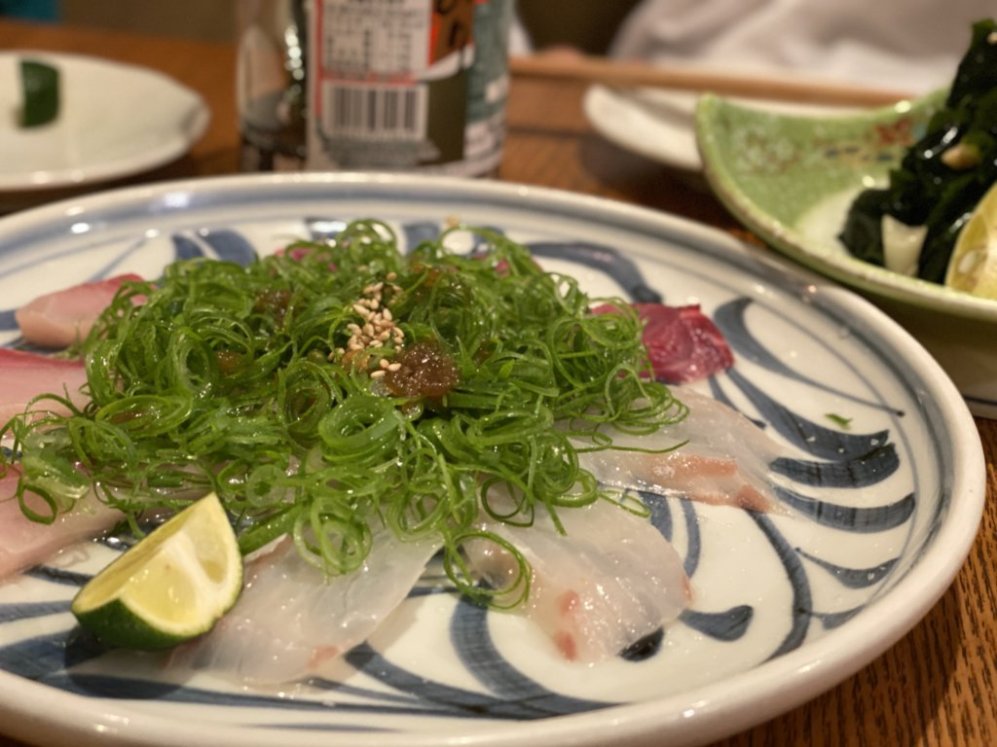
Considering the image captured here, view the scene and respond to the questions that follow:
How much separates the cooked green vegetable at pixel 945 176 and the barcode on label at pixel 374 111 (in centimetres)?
84

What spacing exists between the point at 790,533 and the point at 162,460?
71 cm

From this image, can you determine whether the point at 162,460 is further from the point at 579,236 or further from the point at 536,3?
the point at 536,3

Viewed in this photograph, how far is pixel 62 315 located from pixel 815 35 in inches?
165

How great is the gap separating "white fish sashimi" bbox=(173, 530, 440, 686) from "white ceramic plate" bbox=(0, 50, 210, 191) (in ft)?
4.41

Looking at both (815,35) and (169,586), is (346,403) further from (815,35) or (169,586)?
(815,35)

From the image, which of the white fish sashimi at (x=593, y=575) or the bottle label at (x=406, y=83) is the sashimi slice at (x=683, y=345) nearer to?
the white fish sashimi at (x=593, y=575)

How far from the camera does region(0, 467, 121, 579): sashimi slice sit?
3.46 ft

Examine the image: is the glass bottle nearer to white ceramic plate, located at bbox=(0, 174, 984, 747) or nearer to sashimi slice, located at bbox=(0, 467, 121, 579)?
white ceramic plate, located at bbox=(0, 174, 984, 747)

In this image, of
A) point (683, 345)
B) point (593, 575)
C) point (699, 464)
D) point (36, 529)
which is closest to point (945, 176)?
point (683, 345)

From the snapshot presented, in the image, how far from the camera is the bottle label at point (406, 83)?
1916 millimetres

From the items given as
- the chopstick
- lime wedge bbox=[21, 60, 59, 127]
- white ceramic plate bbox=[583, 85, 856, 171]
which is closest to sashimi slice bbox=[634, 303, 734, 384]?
white ceramic plate bbox=[583, 85, 856, 171]

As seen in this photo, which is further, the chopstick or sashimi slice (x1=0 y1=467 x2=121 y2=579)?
the chopstick

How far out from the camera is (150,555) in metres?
0.96

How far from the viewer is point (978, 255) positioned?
160 cm
